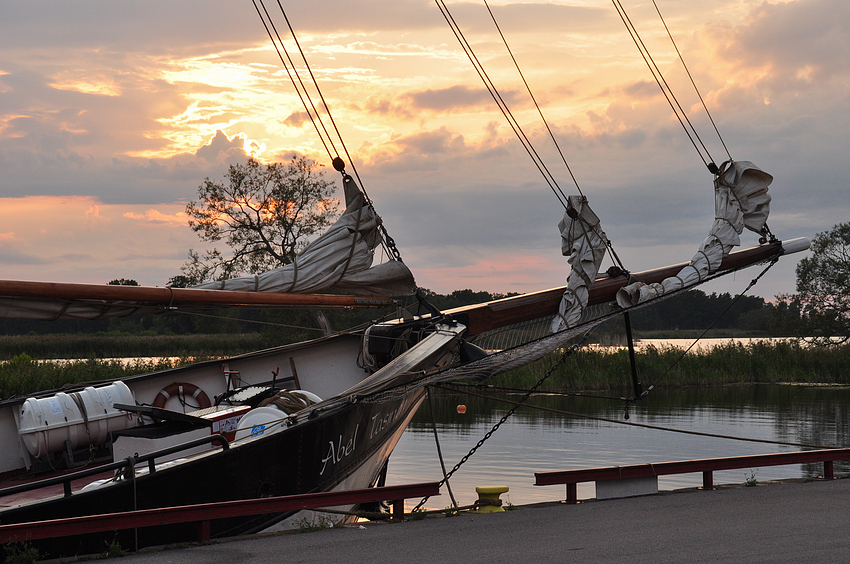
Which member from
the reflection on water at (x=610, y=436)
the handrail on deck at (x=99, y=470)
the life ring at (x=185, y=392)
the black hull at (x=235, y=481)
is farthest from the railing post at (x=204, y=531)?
the reflection on water at (x=610, y=436)

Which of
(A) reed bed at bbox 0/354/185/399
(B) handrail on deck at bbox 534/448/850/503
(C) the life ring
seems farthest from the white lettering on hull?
(A) reed bed at bbox 0/354/185/399

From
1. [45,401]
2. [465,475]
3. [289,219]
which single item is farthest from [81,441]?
[289,219]

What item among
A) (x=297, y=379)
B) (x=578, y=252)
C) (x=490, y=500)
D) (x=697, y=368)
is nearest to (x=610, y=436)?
(x=578, y=252)

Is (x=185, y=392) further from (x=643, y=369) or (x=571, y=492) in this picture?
(x=643, y=369)

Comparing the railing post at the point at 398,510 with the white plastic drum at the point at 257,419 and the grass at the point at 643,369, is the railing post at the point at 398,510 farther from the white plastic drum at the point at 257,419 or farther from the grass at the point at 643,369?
the grass at the point at 643,369

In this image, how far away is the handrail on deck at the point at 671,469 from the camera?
24.3 feet

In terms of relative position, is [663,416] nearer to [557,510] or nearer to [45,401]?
[557,510]

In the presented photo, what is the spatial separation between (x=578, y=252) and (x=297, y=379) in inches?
164

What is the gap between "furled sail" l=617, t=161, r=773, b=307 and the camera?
38.1 ft

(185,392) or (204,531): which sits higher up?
(185,392)

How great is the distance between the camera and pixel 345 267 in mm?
9703

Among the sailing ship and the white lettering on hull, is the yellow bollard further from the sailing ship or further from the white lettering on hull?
the white lettering on hull

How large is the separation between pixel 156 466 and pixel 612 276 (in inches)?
289

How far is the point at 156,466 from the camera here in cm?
623
